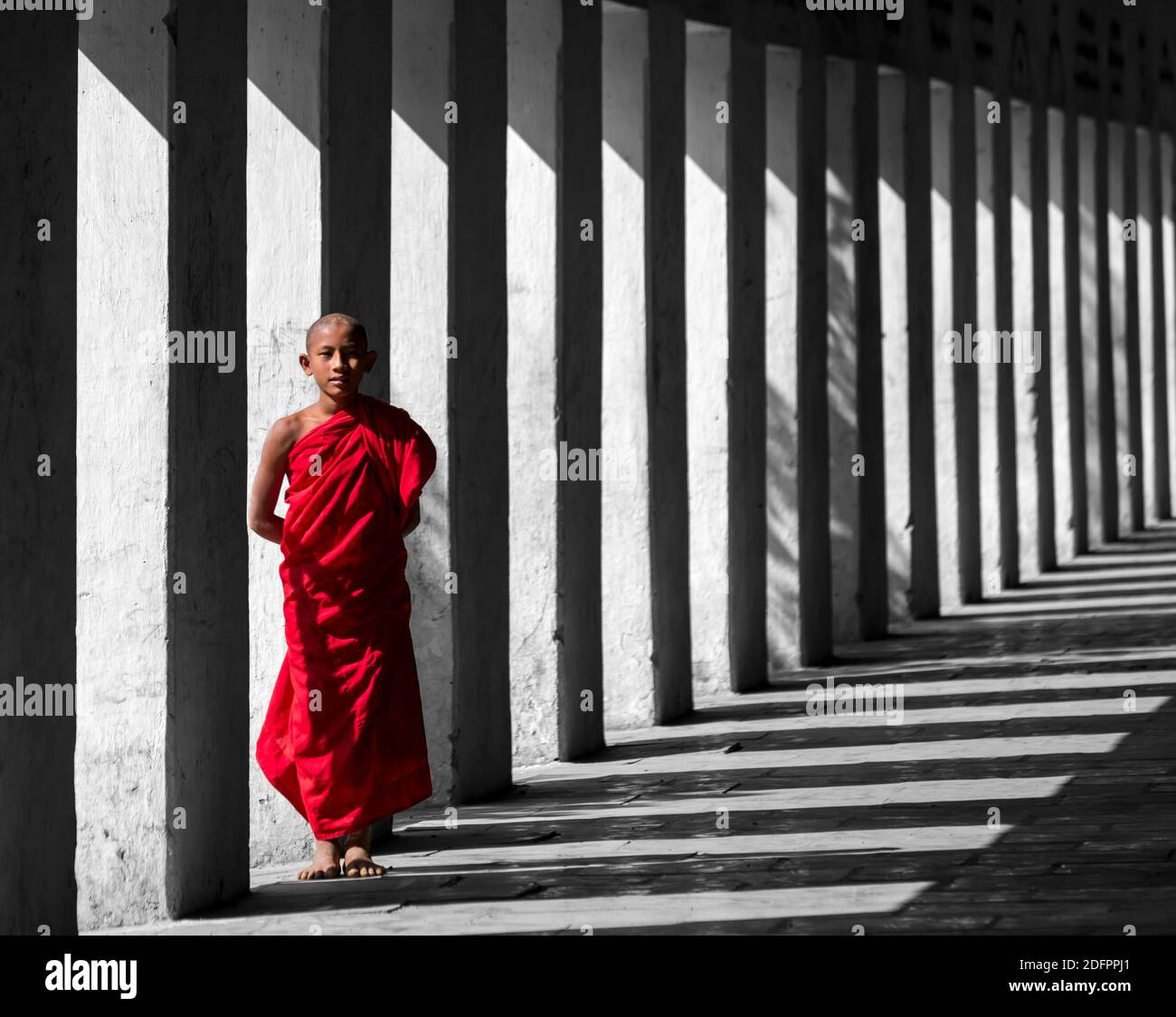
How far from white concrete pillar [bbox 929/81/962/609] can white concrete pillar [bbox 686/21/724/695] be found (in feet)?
15.6

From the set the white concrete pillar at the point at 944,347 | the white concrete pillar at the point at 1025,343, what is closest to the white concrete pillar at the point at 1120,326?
the white concrete pillar at the point at 1025,343

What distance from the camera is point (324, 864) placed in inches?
307

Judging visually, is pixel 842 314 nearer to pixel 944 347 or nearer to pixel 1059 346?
pixel 944 347

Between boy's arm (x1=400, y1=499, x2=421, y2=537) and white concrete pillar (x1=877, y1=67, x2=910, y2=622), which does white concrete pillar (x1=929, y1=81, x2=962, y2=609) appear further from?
boy's arm (x1=400, y1=499, x2=421, y2=537)

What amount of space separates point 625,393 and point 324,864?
183 inches

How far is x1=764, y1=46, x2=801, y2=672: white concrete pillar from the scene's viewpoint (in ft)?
45.9

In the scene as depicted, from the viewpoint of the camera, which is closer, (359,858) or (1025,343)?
(359,858)

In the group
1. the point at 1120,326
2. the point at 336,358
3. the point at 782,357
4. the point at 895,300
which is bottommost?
the point at 336,358

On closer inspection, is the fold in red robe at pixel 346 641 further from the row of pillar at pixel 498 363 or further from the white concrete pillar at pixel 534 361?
the white concrete pillar at pixel 534 361

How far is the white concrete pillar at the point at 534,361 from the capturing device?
34.9 feet

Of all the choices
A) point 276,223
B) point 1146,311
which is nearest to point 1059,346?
point 1146,311

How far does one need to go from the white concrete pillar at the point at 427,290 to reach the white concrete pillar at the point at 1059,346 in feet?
40.5

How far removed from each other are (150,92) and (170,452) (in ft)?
4.25

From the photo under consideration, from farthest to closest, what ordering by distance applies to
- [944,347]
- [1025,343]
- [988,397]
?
[1025,343] → [988,397] → [944,347]
